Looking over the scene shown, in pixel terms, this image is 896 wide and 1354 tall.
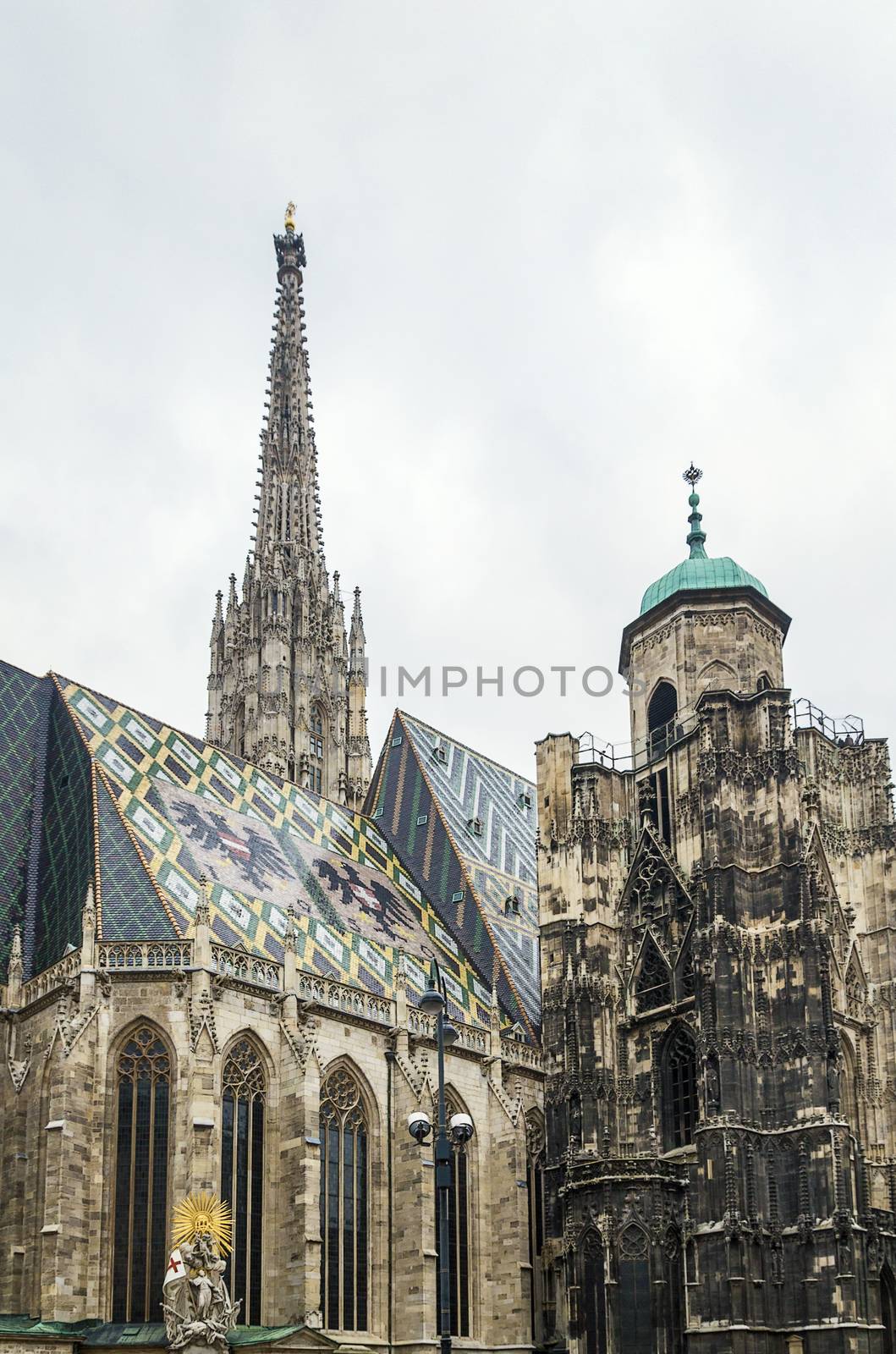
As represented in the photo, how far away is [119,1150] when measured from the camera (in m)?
30.1

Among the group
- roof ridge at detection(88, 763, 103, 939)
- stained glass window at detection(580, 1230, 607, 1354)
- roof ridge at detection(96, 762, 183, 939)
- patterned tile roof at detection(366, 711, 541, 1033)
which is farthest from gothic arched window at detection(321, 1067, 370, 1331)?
patterned tile roof at detection(366, 711, 541, 1033)

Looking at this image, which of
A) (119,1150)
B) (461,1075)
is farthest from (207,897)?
(461,1075)

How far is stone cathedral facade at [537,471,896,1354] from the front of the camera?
3300 centimetres

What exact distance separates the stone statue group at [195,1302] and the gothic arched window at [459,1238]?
8389 millimetres

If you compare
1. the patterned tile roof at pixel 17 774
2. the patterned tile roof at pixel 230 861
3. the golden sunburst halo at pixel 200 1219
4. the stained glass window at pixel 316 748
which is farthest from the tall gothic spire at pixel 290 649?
the golden sunburst halo at pixel 200 1219

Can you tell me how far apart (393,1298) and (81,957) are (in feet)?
34.6

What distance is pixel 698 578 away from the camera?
4262 cm

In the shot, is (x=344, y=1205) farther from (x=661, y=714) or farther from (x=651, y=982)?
(x=661, y=714)

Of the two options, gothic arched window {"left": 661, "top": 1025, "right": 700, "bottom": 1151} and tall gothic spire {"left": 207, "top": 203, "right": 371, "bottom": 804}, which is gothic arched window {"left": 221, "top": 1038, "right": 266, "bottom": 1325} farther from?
tall gothic spire {"left": 207, "top": 203, "right": 371, "bottom": 804}

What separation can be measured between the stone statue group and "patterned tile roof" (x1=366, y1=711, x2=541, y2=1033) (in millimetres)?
15061

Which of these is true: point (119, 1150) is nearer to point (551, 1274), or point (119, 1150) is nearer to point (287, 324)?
point (551, 1274)

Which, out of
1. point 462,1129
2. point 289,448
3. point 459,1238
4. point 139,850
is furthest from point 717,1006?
point 289,448

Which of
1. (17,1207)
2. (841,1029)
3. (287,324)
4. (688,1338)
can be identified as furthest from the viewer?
(287,324)

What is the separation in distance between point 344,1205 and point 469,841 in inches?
584
